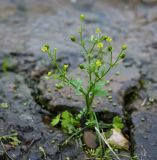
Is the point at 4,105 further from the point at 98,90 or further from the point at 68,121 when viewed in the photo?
the point at 98,90

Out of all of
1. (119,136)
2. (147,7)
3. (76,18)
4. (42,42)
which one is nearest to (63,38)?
(42,42)

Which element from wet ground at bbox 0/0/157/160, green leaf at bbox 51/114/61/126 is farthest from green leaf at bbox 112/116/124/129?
green leaf at bbox 51/114/61/126

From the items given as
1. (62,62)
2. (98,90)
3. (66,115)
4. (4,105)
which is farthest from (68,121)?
(62,62)

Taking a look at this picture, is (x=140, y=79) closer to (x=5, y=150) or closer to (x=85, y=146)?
(x=85, y=146)

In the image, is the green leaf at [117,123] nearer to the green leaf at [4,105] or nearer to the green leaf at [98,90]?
the green leaf at [98,90]

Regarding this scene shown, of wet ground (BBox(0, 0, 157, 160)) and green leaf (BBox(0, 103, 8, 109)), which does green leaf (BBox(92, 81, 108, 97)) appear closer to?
wet ground (BBox(0, 0, 157, 160))

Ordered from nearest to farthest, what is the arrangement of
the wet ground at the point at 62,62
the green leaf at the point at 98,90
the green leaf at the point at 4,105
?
the green leaf at the point at 98,90
the wet ground at the point at 62,62
the green leaf at the point at 4,105

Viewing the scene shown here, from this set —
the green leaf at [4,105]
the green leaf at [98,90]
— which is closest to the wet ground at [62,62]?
the green leaf at [4,105]

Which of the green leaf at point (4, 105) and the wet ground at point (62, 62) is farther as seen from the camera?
the green leaf at point (4, 105)
